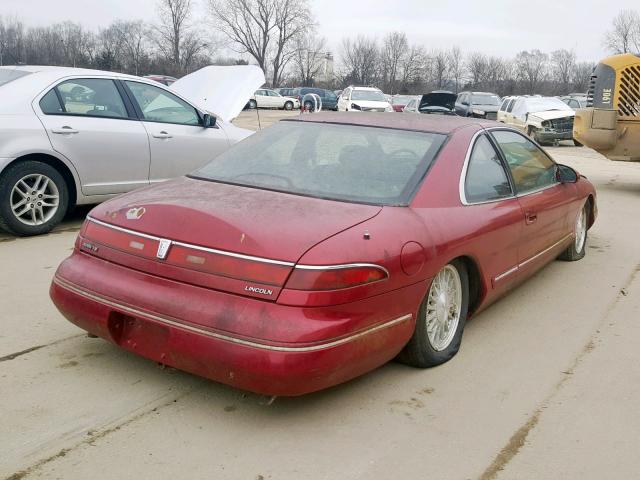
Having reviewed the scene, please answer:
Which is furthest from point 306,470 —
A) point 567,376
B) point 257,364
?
point 567,376

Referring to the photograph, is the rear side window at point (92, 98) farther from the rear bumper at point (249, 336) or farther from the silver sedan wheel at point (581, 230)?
the silver sedan wheel at point (581, 230)

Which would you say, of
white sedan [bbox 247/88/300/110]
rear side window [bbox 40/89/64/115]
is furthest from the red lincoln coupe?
white sedan [bbox 247/88/300/110]

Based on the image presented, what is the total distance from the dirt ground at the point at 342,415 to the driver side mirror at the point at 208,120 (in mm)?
3428

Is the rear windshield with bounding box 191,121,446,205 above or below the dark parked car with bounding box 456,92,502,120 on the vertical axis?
above

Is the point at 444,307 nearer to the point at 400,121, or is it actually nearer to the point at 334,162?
the point at 334,162

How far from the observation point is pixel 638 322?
4.55 m

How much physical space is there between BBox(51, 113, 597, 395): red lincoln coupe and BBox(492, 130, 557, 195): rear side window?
0.19 meters

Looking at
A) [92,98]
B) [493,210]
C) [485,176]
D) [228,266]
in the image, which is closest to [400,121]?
[485,176]

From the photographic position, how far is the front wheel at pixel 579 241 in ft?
19.8

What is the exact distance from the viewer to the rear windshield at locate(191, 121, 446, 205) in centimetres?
355

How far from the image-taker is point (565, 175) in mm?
5309

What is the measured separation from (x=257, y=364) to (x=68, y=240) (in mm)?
4020

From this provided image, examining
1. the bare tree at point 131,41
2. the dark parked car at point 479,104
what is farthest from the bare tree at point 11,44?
the dark parked car at point 479,104

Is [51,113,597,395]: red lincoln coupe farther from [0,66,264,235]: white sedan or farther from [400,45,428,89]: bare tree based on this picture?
[400,45,428,89]: bare tree
